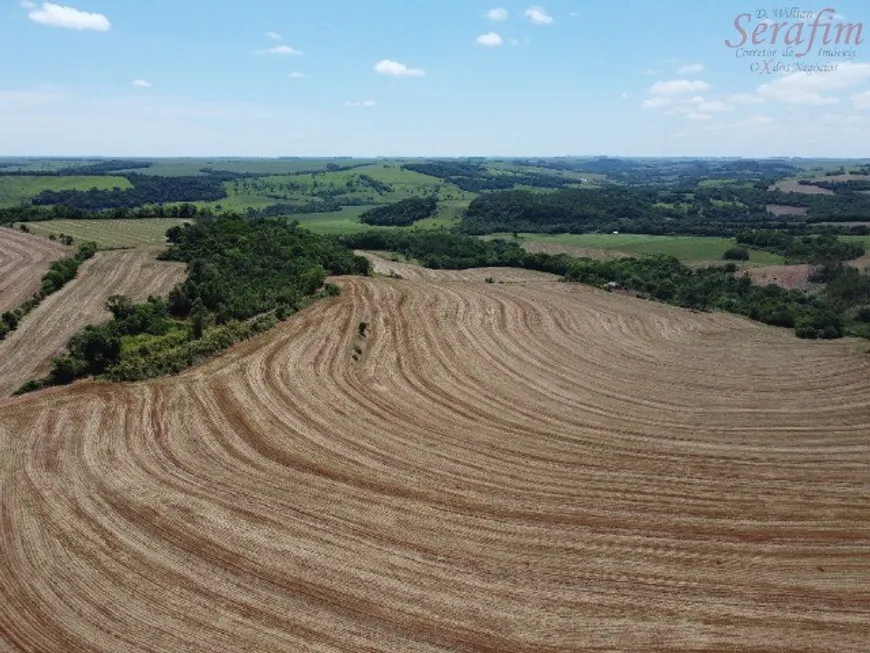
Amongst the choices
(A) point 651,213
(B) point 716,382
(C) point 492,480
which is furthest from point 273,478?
(A) point 651,213

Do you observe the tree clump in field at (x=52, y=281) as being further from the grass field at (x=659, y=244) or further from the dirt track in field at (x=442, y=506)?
the grass field at (x=659, y=244)

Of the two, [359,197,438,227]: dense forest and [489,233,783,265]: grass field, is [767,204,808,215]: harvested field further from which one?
[359,197,438,227]: dense forest

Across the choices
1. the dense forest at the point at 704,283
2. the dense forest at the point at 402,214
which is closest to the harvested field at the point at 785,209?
the dense forest at the point at 402,214

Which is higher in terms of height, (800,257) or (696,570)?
(696,570)

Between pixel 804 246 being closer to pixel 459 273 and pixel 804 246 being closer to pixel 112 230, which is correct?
pixel 459 273

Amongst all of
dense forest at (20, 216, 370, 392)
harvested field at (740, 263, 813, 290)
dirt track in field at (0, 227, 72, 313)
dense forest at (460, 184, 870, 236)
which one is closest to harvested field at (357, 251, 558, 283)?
dense forest at (20, 216, 370, 392)

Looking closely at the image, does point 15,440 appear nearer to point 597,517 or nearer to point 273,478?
point 273,478
